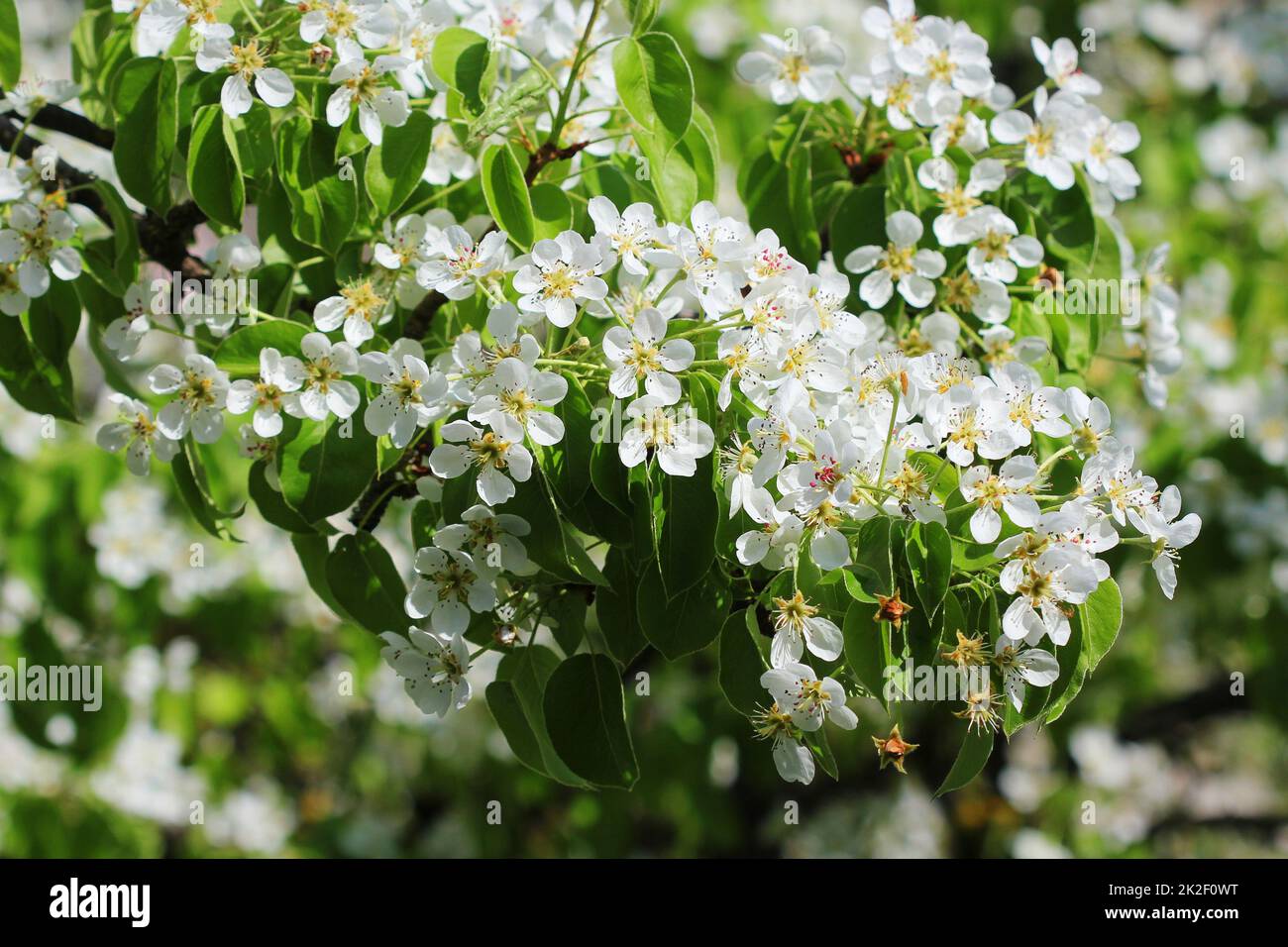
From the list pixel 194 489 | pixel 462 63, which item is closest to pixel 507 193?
pixel 462 63

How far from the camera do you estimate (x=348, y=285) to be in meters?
1.47

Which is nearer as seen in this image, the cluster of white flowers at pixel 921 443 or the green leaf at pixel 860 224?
the cluster of white flowers at pixel 921 443

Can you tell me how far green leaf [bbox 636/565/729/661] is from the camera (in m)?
1.31

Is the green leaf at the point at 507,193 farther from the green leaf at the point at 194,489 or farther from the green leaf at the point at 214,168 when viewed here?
the green leaf at the point at 194,489

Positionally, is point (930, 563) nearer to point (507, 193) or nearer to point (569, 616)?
point (569, 616)

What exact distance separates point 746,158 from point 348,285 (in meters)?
0.64

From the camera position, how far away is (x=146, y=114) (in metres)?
1.46

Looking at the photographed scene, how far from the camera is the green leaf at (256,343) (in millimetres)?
1397

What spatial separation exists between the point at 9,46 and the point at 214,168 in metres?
0.46

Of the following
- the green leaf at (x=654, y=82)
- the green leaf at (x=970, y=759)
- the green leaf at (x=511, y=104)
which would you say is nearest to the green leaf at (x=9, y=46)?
the green leaf at (x=511, y=104)

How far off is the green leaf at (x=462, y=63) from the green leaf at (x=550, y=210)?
0.12 m

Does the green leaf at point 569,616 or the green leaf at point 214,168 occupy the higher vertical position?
the green leaf at point 214,168
